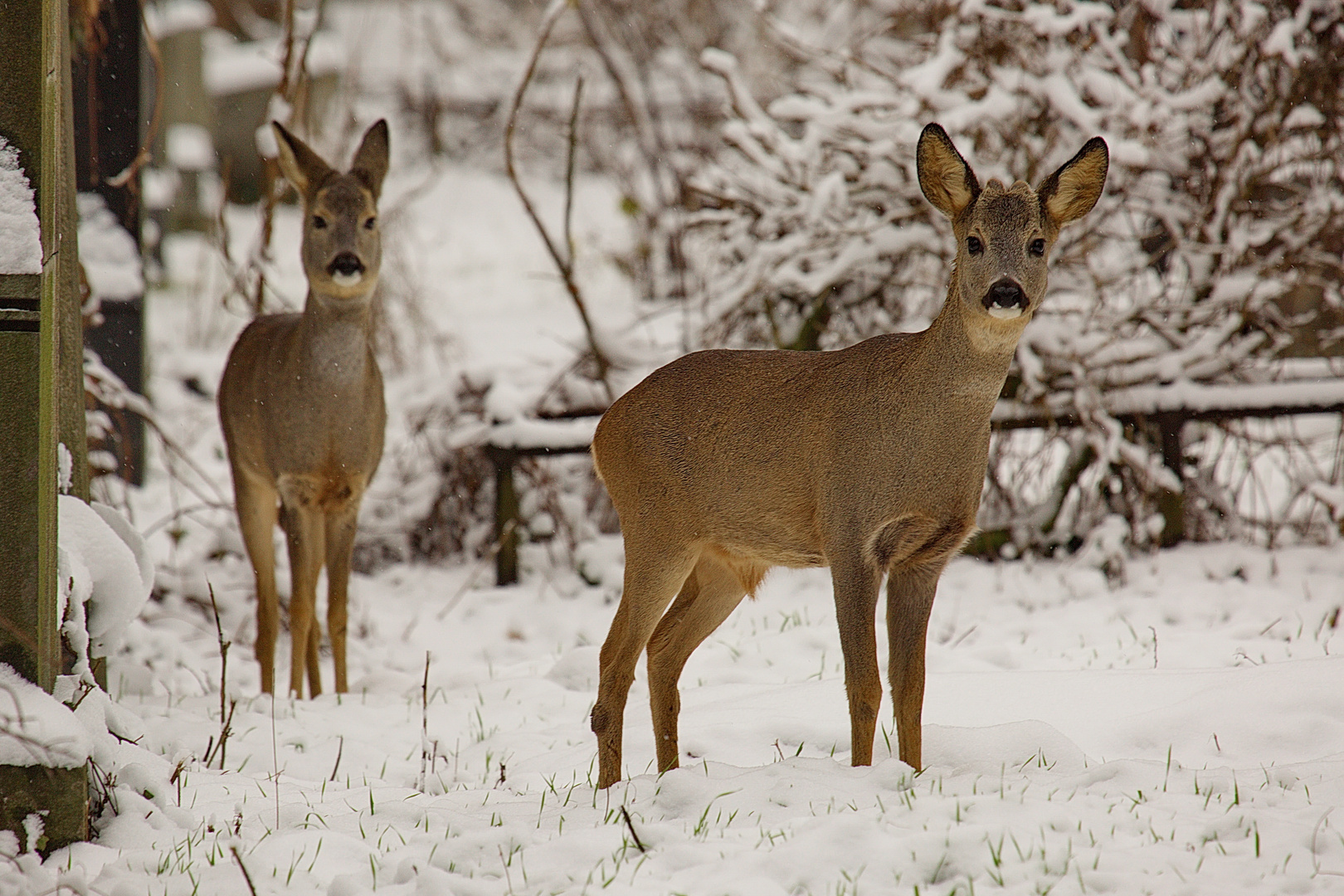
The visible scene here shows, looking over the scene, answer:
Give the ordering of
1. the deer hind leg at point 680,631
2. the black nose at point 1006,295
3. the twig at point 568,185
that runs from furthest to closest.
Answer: the twig at point 568,185 < the deer hind leg at point 680,631 < the black nose at point 1006,295

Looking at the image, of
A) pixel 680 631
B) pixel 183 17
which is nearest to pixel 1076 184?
pixel 680 631

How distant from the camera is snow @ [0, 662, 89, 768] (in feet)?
9.97

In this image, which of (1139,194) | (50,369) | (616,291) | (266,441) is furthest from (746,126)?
(616,291)

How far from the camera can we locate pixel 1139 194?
7379mm

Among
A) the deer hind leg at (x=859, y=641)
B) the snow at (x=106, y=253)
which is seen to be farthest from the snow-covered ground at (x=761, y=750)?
the snow at (x=106, y=253)

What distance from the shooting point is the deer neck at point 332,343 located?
561 cm

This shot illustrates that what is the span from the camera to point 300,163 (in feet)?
18.7

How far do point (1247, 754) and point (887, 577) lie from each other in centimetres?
123

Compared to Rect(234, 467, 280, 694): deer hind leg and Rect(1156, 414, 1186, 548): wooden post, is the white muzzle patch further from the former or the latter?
Rect(1156, 414, 1186, 548): wooden post

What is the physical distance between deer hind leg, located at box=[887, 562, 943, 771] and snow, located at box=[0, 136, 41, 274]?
2.39 m

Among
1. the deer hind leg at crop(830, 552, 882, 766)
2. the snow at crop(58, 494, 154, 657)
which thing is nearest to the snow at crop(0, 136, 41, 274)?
the snow at crop(58, 494, 154, 657)

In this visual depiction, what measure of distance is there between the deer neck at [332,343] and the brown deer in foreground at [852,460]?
1.92m

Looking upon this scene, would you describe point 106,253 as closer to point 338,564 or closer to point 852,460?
point 338,564

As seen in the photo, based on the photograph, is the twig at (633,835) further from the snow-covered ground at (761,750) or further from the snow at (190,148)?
the snow at (190,148)
